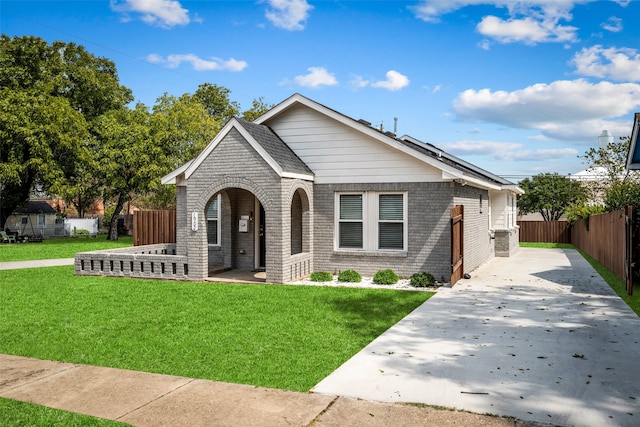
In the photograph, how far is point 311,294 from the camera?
11789 millimetres

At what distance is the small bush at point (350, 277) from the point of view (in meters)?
13.7

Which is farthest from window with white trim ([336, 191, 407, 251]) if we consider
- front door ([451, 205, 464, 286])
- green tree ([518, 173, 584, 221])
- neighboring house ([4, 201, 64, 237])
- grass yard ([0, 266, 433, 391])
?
neighboring house ([4, 201, 64, 237])

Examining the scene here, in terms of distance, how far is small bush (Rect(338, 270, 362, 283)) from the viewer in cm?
1374

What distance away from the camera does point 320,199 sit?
1497cm

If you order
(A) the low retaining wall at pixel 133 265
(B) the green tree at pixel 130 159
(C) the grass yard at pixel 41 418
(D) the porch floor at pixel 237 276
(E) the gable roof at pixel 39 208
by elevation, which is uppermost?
(B) the green tree at pixel 130 159

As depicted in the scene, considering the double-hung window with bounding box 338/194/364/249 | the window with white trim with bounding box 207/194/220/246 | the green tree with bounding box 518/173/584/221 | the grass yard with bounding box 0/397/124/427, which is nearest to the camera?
the grass yard with bounding box 0/397/124/427

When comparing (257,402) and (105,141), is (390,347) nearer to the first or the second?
(257,402)

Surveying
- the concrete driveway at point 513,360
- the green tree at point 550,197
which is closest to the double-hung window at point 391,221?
the concrete driveway at point 513,360

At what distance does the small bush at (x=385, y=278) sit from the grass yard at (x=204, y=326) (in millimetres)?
1116

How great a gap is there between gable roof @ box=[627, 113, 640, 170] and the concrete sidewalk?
9.55 m

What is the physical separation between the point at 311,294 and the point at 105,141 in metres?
29.9

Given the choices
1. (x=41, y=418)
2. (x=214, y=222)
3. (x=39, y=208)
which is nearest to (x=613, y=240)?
(x=214, y=222)

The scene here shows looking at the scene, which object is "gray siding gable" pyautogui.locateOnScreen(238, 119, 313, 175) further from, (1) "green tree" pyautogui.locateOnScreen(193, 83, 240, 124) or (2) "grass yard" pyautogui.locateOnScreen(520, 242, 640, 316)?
(1) "green tree" pyautogui.locateOnScreen(193, 83, 240, 124)

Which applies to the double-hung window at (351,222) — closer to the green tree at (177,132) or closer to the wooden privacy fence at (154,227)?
the wooden privacy fence at (154,227)
